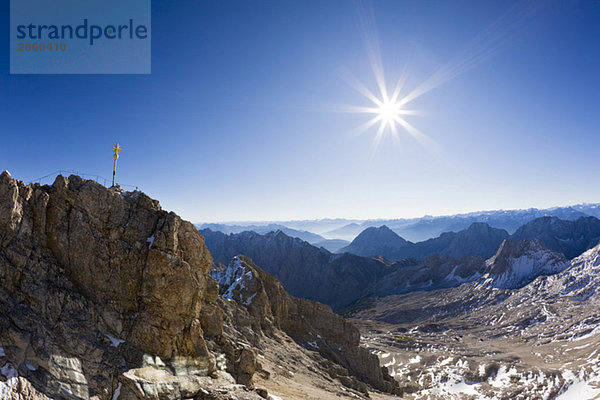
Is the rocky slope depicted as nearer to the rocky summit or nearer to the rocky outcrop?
the rocky outcrop

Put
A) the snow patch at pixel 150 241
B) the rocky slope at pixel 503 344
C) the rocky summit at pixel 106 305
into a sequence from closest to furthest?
the rocky summit at pixel 106 305 → the snow patch at pixel 150 241 → the rocky slope at pixel 503 344

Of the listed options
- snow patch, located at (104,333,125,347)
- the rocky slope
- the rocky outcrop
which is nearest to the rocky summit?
snow patch, located at (104,333,125,347)

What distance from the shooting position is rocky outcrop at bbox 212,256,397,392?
63.2 m

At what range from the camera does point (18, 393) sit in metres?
19.4

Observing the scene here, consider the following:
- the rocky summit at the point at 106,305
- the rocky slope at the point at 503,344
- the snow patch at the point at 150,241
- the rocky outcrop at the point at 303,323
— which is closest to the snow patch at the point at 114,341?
the rocky summit at the point at 106,305

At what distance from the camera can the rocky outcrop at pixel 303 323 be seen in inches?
2486

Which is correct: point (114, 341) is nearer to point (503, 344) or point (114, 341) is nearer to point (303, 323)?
point (303, 323)

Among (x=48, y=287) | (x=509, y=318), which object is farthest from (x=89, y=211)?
(x=509, y=318)

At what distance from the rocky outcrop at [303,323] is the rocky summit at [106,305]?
23993 mm

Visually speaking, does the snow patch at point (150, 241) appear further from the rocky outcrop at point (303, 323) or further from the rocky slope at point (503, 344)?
the rocky slope at point (503, 344)

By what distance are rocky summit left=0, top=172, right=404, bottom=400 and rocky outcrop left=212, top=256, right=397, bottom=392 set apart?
2399cm

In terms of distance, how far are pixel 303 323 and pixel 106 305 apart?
5005 cm

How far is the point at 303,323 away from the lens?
71375mm

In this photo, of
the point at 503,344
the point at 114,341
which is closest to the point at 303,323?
the point at 114,341
